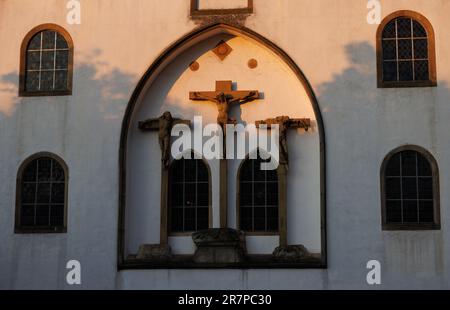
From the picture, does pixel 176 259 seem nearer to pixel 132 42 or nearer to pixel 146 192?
pixel 146 192

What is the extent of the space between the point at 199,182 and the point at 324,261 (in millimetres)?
3204

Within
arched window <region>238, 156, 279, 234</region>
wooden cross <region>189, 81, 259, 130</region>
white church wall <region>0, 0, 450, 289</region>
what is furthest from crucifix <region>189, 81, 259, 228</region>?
arched window <region>238, 156, 279, 234</region>

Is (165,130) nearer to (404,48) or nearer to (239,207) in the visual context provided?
(239,207)

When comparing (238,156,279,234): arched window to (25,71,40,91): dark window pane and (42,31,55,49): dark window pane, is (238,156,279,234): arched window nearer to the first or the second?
(25,71,40,91): dark window pane

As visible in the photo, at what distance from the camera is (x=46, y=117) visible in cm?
1747

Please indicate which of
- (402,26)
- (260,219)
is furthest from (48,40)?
(402,26)

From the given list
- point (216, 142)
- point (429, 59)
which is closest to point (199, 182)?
point (216, 142)

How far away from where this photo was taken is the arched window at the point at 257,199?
17.2m

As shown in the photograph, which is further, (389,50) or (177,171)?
(177,171)

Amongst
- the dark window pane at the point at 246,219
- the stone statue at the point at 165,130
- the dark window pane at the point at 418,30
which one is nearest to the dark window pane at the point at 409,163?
the dark window pane at the point at 418,30

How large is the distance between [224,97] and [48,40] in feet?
13.4

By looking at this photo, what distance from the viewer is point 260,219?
56.7 ft

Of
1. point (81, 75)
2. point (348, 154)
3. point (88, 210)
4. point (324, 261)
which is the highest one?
point (81, 75)

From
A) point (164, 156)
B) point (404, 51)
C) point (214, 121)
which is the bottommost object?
point (164, 156)
